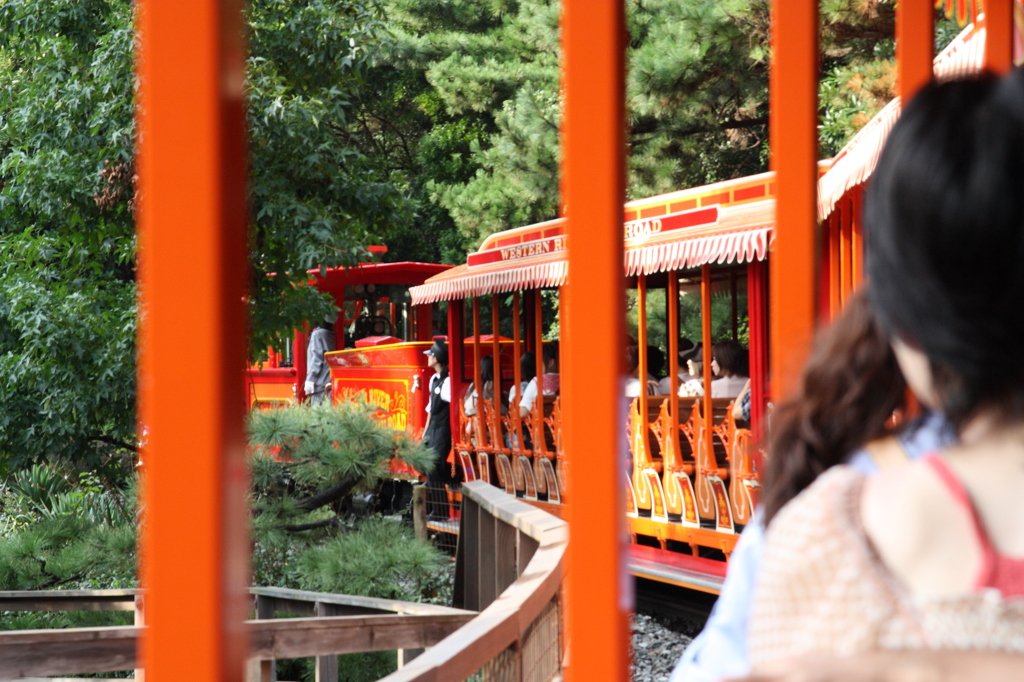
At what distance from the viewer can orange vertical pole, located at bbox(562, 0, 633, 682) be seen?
76cm

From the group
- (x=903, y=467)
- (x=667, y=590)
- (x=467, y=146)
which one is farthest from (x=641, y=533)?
(x=467, y=146)

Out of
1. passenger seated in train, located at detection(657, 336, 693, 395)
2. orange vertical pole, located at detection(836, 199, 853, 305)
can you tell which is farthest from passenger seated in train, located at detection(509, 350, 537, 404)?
orange vertical pole, located at detection(836, 199, 853, 305)

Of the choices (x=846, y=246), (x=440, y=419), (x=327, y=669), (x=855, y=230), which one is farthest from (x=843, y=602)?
(x=440, y=419)

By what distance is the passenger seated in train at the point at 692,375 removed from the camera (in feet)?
A: 23.1

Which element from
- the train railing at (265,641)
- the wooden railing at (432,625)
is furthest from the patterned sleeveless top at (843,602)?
the train railing at (265,641)

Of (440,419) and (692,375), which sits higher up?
(692,375)

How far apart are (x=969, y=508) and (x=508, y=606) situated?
→ 151cm

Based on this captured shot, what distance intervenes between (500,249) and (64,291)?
3.59m

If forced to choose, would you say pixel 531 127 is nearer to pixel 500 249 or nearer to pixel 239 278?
pixel 500 249

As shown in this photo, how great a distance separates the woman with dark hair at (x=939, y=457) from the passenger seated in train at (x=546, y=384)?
23.9 ft

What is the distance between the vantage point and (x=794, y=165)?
40.1 inches

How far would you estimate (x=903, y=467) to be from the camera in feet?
2.01

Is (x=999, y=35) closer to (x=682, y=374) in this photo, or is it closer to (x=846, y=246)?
(x=846, y=246)

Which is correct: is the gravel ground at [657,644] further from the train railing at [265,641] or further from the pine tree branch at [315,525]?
the train railing at [265,641]
